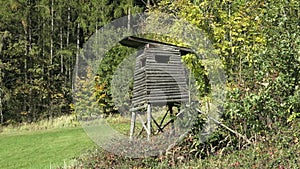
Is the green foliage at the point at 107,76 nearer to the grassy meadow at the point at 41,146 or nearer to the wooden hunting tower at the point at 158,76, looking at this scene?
the grassy meadow at the point at 41,146

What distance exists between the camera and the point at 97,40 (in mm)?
18266

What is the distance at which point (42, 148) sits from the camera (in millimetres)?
11242

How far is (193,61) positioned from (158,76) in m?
A: 1.73

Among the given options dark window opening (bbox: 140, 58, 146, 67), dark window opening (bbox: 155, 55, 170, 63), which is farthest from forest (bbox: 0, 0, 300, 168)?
dark window opening (bbox: 140, 58, 146, 67)

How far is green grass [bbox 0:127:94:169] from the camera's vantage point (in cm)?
933

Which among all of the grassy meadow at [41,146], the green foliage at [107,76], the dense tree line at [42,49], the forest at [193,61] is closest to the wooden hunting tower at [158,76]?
the forest at [193,61]

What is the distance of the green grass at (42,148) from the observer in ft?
30.6

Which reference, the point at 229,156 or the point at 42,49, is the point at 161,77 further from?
the point at 42,49

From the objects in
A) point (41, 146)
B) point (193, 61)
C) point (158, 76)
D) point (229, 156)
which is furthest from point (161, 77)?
point (41, 146)

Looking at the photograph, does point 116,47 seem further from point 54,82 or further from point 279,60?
point 279,60

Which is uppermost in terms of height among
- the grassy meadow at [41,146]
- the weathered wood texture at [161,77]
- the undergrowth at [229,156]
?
the weathered wood texture at [161,77]

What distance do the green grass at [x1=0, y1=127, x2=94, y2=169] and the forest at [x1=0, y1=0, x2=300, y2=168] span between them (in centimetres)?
292

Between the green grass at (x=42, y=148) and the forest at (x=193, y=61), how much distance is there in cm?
292

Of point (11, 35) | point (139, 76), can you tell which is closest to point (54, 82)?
point (11, 35)
